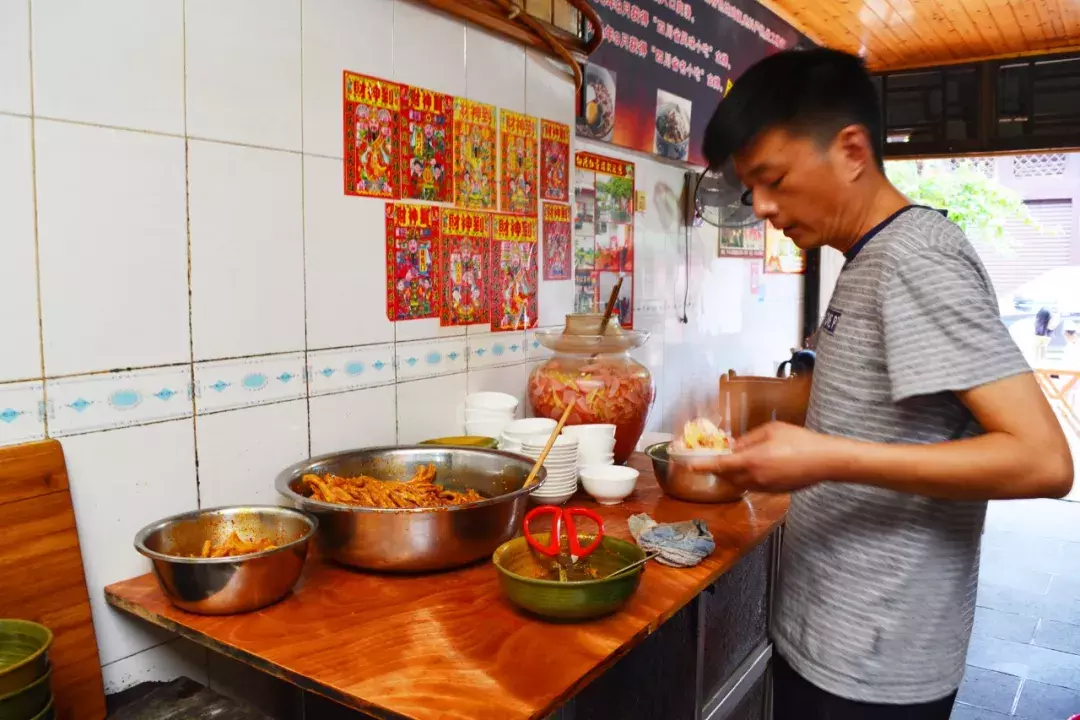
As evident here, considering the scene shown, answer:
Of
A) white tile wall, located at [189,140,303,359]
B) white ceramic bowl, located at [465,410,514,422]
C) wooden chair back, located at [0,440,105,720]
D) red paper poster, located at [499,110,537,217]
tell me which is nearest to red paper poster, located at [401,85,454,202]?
red paper poster, located at [499,110,537,217]

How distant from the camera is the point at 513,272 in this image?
248cm

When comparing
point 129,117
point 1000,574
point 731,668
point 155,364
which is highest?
point 129,117

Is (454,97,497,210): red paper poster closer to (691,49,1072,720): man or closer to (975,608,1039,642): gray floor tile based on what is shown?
(691,49,1072,720): man

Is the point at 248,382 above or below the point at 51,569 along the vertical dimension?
above

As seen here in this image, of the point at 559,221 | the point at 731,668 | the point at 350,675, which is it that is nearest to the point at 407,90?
the point at 559,221

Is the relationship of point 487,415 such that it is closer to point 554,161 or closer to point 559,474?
point 559,474

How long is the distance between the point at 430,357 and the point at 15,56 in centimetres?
115

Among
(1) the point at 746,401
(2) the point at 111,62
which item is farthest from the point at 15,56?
(1) the point at 746,401

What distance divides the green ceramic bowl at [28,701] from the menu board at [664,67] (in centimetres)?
235

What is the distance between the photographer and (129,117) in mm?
1448

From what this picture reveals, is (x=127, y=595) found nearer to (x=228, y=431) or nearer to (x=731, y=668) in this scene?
(x=228, y=431)

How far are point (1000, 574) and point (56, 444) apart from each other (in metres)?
4.85

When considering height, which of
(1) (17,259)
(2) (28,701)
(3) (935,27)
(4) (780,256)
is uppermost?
(3) (935,27)

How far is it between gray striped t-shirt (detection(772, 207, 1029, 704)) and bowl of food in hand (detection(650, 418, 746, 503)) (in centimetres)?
51
